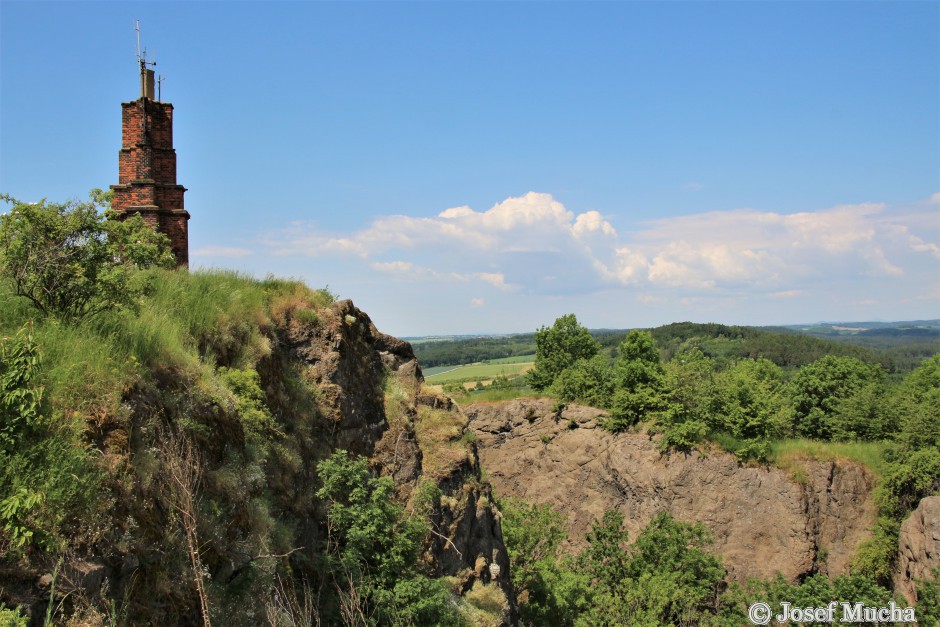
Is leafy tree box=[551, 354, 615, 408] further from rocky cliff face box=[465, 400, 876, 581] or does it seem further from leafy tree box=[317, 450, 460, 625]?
leafy tree box=[317, 450, 460, 625]

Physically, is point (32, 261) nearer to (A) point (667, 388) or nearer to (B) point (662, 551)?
(B) point (662, 551)

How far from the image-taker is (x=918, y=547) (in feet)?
62.6

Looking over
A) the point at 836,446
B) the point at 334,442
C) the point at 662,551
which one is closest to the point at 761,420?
the point at 836,446

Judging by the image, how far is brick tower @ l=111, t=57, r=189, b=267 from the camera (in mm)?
13500

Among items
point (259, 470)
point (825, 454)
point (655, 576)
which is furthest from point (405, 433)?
point (825, 454)

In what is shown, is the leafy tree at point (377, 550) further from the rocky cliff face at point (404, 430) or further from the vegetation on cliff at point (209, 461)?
the rocky cliff face at point (404, 430)

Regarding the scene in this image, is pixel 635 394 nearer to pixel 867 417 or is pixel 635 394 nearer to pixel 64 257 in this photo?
pixel 867 417

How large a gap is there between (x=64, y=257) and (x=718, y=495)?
70.9ft

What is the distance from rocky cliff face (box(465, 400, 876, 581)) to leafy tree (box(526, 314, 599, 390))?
10.8m

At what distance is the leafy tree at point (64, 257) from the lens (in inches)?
280

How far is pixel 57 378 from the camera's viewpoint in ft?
20.1

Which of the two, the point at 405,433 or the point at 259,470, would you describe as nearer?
the point at 259,470

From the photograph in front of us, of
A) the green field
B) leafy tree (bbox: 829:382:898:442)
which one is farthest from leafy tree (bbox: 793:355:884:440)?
the green field

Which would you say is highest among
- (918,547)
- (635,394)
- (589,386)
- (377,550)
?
(589,386)
